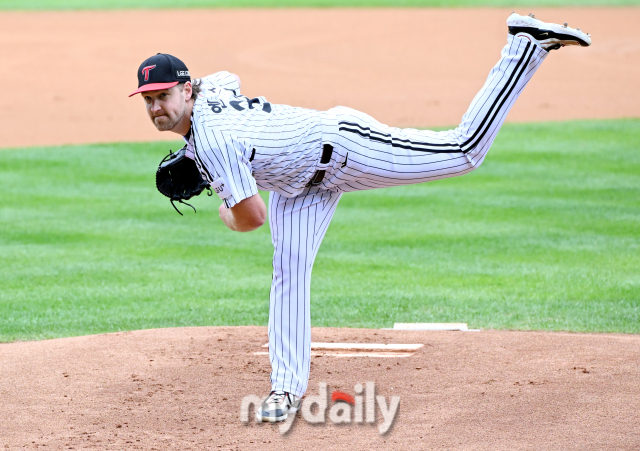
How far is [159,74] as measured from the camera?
374 cm

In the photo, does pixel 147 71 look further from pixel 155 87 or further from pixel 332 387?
pixel 332 387

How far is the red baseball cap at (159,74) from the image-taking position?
372 centimetres

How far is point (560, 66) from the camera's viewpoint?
1966 centimetres

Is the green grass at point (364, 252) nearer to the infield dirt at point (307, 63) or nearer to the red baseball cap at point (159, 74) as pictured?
the red baseball cap at point (159, 74)

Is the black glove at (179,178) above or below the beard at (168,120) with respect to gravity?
below

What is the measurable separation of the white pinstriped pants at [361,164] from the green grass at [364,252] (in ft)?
7.15

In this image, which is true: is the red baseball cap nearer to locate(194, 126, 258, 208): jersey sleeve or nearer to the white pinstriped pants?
locate(194, 126, 258, 208): jersey sleeve

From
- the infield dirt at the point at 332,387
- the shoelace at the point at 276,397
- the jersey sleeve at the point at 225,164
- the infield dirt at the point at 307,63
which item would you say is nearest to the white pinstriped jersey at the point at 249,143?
the jersey sleeve at the point at 225,164

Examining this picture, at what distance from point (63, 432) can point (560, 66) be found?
689 inches

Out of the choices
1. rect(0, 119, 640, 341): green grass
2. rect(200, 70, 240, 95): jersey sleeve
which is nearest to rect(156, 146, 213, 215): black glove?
rect(200, 70, 240, 95): jersey sleeve

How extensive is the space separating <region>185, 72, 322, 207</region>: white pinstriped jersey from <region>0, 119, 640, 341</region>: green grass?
2666mm

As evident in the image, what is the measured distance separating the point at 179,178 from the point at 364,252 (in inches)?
176

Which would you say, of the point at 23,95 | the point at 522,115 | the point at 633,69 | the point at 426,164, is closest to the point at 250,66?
the point at 23,95

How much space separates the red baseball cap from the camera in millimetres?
3723
